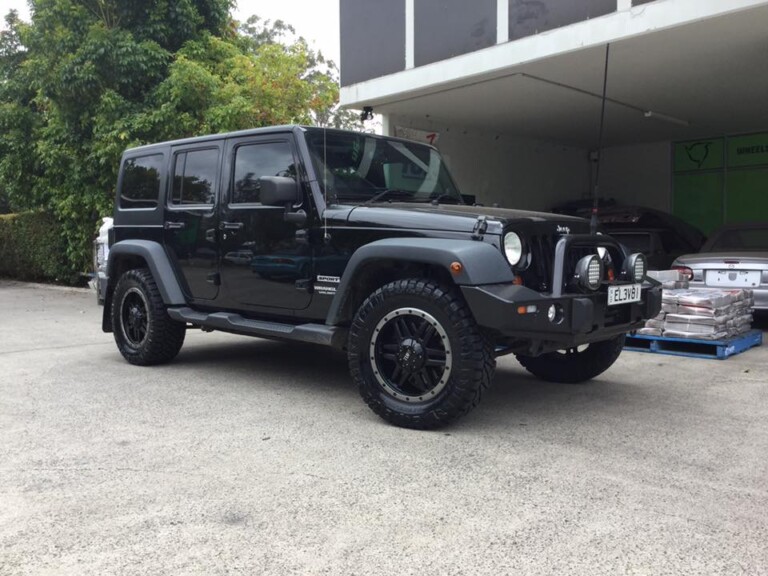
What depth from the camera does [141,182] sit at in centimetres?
659

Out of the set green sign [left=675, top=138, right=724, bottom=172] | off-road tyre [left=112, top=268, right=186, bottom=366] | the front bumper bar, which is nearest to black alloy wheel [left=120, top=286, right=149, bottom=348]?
off-road tyre [left=112, top=268, right=186, bottom=366]

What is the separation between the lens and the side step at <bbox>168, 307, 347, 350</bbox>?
4742 mm

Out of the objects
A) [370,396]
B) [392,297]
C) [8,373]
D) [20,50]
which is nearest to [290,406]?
[370,396]

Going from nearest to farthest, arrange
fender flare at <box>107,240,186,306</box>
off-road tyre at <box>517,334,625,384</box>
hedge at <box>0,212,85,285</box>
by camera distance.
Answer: off-road tyre at <box>517,334,625,384</box> → fender flare at <box>107,240,186,306</box> → hedge at <box>0,212,85,285</box>

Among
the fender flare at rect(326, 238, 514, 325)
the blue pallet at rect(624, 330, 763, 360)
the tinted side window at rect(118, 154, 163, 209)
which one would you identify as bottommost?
the blue pallet at rect(624, 330, 763, 360)

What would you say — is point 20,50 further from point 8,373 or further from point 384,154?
point 384,154

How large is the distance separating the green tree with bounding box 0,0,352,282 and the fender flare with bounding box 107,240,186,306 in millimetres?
6356

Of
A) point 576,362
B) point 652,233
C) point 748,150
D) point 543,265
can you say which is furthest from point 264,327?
point 748,150

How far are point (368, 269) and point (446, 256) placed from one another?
2.29ft

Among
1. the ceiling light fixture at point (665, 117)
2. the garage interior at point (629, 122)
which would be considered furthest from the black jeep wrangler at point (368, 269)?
the ceiling light fixture at point (665, 117)

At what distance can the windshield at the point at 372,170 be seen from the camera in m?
5.05

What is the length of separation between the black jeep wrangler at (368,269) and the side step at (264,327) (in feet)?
0.04

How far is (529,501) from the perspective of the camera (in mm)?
3215

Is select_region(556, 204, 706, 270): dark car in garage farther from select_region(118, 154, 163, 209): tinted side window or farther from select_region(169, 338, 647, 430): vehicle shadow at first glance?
select_region(118, 154, 163, 209): tinted side window
